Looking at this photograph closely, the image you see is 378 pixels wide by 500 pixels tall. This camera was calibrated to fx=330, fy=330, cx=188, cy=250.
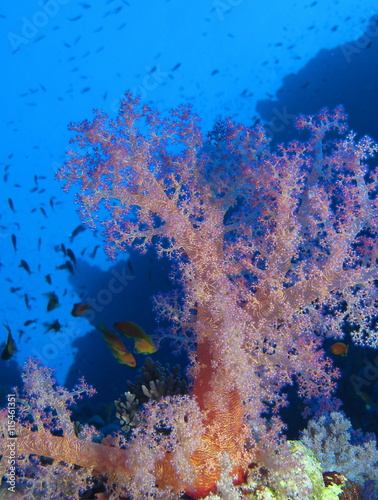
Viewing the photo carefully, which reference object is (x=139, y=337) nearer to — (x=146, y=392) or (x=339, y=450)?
(x=146, y=392)

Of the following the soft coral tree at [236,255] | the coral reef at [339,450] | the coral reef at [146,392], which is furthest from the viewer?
the coral reef at [339,450]

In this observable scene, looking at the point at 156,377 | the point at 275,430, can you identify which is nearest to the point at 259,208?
the point at 275,430

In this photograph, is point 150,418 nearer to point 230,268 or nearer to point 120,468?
point 120,468

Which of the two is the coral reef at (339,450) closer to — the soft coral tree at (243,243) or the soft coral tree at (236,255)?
the soft coral tree at (236,255)

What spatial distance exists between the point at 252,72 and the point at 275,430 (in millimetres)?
48278

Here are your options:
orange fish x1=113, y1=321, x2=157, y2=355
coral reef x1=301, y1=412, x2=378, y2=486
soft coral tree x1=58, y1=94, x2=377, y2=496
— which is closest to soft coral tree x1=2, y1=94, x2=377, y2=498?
soft coral tree x1=58, y1=94, x2=377, y2=496

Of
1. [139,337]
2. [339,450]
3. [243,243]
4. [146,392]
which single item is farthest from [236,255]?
[339,450]

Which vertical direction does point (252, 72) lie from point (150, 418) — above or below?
above

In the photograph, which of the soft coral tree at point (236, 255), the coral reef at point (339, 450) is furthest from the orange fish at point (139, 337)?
the coral reef at point (339, 450)

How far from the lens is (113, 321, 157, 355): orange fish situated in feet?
14.5

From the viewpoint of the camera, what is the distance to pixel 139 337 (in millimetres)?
4465

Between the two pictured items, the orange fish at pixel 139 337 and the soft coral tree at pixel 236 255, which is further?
the orange fish at pixel 139 337

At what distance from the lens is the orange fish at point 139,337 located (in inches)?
173

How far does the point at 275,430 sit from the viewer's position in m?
3.31
